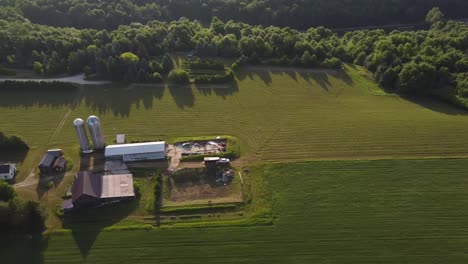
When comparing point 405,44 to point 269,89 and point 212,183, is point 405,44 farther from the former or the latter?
point 212,183

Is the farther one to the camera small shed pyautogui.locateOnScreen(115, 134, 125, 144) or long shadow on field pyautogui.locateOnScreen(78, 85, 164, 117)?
long shadow on field pyautogui.locateOnScreen(78, 85, 164, 117)

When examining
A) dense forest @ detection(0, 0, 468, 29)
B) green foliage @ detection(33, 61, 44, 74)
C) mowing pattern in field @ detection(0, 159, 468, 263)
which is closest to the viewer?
mowing pattern in field @ detection(0, 159, 468, 263)

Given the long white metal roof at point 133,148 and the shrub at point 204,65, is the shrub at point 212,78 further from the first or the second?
the long white metal roof at point 133,148

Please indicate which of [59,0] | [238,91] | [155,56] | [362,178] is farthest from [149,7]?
[362,178]

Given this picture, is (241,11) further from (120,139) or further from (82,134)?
(82,134)

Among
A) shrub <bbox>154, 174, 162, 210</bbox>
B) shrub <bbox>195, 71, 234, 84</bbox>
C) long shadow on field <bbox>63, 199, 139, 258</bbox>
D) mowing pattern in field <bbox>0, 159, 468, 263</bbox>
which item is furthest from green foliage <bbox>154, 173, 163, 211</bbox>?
shrub <bbox>195, 71, 234, 84</bbox>

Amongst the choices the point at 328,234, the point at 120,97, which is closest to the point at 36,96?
the point at 120,97

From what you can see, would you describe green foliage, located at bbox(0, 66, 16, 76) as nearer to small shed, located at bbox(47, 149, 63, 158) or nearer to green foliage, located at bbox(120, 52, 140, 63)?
green foliage, located at bbox(120, 52, 140, 63)
